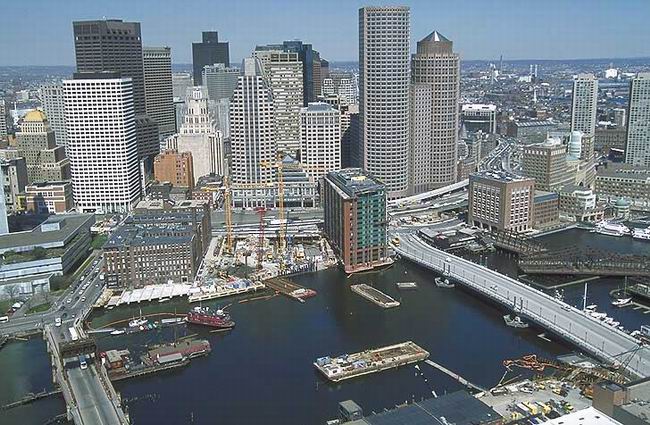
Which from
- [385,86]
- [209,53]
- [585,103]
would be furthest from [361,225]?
[209,53]

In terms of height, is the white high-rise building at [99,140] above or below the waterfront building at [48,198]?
above

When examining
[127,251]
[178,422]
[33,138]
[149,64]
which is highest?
[149,64]

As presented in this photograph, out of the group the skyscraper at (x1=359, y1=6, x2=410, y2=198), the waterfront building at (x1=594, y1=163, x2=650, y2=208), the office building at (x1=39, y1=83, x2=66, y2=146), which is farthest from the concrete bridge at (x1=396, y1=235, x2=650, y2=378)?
the office building at (x1=39, y1=83, x2=66, y2=146)

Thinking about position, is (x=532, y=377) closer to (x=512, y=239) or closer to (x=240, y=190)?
(x=512, y=239)

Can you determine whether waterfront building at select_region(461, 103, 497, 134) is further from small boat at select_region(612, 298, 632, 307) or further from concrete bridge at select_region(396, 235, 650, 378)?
small boat at select_region(612, 298, 632, 307)

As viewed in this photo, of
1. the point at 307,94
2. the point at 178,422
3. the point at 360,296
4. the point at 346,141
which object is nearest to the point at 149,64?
the point at 307,94

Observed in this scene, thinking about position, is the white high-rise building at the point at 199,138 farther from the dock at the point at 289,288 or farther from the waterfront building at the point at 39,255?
the dock at the point at 289,288

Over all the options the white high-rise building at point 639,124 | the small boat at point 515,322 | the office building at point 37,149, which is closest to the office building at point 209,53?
the office building at point 37,149
